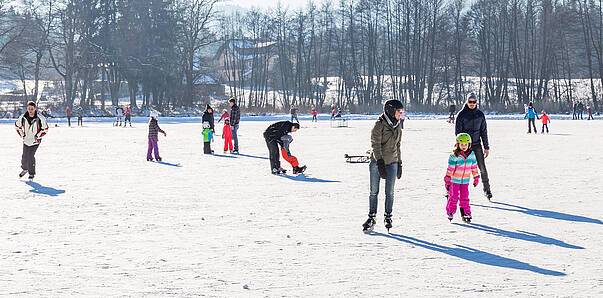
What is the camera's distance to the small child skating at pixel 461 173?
25.0ft

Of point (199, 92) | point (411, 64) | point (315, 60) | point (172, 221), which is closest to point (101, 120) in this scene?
point (199, 92)

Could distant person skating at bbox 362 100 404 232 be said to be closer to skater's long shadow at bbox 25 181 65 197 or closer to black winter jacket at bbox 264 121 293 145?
skater's long shadow at bbox 25 181 65 197

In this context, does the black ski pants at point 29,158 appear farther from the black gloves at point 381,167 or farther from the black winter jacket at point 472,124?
the black gloves at point 381,167

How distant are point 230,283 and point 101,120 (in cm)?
4616

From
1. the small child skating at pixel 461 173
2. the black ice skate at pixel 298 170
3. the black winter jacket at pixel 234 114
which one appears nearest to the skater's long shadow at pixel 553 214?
the small child skating at pixel 461 173

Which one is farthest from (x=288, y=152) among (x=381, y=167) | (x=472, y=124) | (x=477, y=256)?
(x=477, y=256)

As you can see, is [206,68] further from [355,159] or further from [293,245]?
[293,245]

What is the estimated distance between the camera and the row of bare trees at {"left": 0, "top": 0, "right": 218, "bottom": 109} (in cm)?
5441

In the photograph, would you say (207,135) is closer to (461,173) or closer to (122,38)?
(461,173)

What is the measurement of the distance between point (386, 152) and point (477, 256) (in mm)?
1499

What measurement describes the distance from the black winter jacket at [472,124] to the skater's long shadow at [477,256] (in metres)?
2.74

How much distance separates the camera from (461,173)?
25.0 feet

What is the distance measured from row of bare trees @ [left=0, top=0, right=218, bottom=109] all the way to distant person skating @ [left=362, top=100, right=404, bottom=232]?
49252mm

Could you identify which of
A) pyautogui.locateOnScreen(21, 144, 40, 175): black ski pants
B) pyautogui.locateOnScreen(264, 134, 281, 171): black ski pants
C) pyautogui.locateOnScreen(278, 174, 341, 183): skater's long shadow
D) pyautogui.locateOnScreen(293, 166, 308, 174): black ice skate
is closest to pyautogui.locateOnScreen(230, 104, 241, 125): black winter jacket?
pyautogui.locateOnScreen(264, 134, 281, 171): black ski pants
